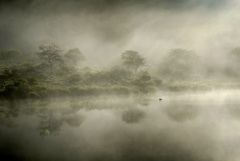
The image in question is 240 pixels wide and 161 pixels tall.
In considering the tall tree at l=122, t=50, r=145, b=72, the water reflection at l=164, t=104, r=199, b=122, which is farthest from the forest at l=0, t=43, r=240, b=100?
the water reflection at l=164, t=104, r=199, b=122

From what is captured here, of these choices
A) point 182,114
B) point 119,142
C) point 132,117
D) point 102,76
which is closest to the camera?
point 119,142

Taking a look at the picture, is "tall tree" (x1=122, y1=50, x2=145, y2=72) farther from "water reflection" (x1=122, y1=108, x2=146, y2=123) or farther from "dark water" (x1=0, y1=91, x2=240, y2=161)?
"dark water" (x1=0, y1=91, x2=240, y2=161)

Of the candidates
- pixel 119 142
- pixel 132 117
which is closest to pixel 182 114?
pixel 132 117

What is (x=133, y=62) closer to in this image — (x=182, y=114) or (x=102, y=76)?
(x=102, y=76)

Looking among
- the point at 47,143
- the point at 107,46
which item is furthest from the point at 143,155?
the point at 107,46

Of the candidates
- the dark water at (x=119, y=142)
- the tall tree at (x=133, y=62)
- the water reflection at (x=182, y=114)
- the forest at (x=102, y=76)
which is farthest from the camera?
the tall tree at (x=133, y=62)

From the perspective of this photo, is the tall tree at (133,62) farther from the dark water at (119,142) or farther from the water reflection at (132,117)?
the dark water at (119,142)

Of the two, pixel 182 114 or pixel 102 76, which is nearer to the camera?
pixel 182 114

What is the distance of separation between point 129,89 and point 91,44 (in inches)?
4748

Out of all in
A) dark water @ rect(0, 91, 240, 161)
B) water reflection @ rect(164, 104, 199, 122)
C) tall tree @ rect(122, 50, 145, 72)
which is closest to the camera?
dark water @ rect(0, 91, 240, 161)

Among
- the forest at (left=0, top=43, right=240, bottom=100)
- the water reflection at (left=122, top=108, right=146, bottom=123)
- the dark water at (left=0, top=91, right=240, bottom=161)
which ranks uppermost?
the forest at (left=0, top=43, right=240, bottom=100)

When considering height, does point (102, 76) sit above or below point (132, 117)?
above

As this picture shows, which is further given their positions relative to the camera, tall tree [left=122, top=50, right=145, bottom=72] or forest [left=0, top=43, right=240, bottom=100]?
tall tree [left=122, top=50, right=145, bottom=72]

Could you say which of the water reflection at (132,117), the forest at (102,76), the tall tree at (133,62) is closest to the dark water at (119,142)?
the water reflection at (132,117)
